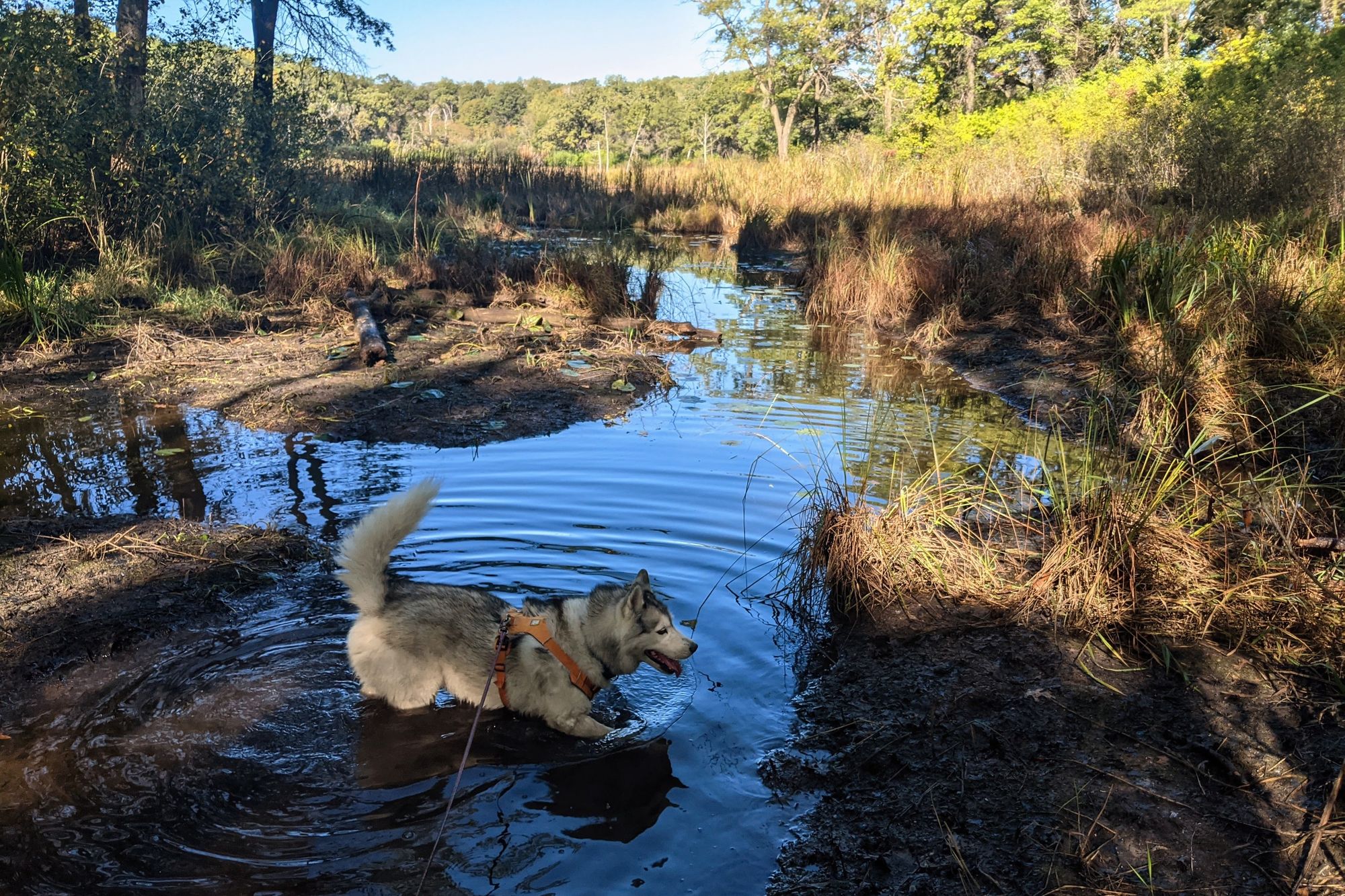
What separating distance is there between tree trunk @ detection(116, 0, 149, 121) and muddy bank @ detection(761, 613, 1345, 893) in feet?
52.2

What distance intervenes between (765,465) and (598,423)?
2268 millimetres

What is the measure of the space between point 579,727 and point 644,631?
0.57 m

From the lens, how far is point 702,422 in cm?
969

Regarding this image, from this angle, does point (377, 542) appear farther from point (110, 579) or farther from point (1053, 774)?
point (1053, 774)

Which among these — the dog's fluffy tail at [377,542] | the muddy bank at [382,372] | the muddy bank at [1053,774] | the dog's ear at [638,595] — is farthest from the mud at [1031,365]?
the dog's fluffy tail at [377,542]

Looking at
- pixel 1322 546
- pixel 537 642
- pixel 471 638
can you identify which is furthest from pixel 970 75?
pixel 471 638

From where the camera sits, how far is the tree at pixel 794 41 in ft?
161

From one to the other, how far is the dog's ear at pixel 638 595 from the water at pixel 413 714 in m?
0.58

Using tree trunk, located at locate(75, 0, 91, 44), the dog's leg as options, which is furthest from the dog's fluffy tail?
tree trunk, located at locate(75, 0, 91, 44)

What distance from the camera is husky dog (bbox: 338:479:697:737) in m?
4.15

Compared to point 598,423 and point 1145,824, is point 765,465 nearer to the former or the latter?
point 598,423

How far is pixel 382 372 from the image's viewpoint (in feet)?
35.4

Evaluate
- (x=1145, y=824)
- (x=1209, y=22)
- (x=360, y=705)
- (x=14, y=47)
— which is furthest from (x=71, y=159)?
(x=1209, y=22)

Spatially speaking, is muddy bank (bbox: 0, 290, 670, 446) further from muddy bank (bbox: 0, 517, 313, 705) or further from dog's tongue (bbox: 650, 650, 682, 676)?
Result: dog's tongue (bbox: 650, 650, 682, 676)
